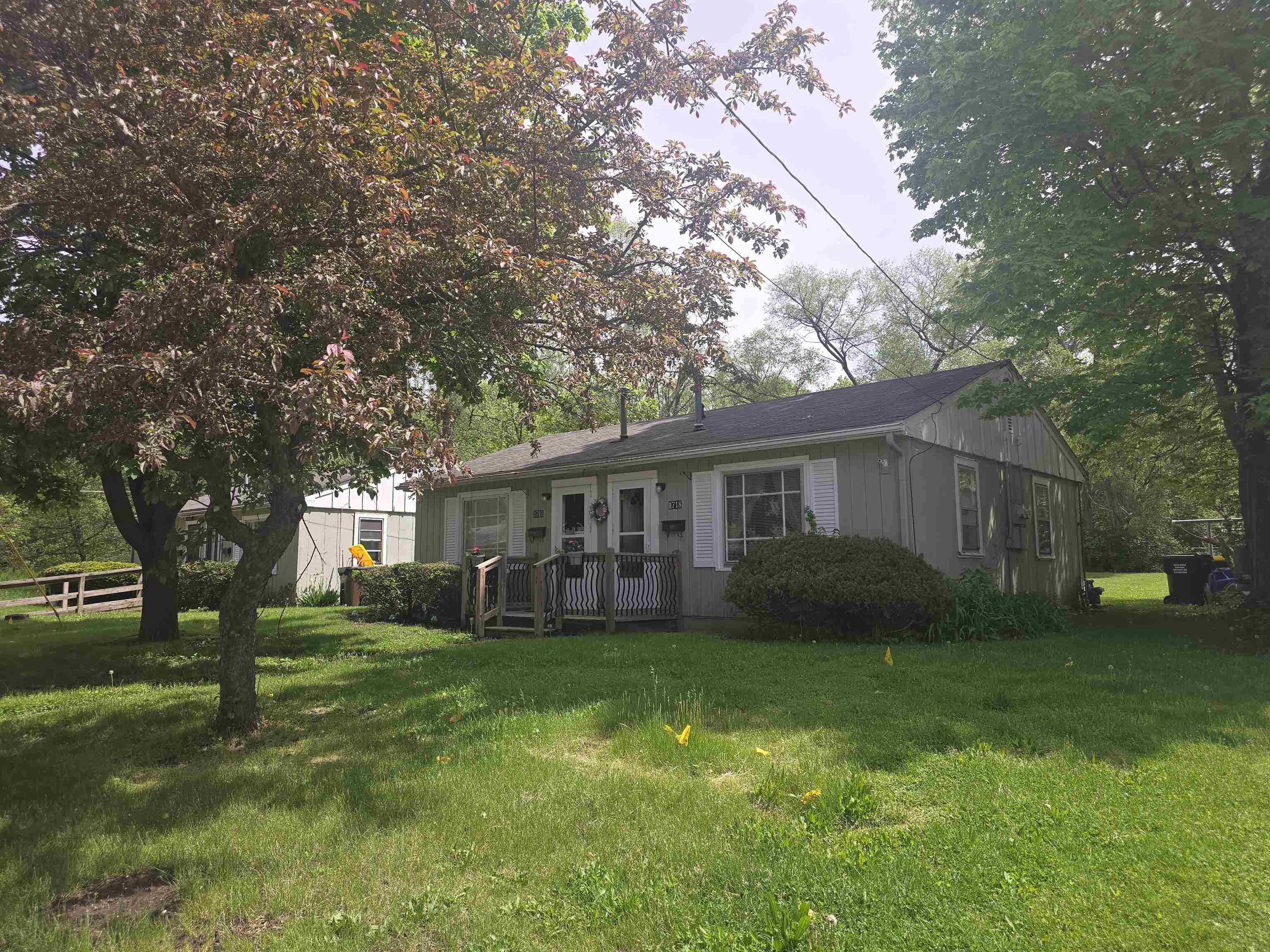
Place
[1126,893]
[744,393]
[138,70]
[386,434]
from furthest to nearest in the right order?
[744,393]
[138,70]
[386,434]
[1126,893]

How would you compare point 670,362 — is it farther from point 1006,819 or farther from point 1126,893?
point 1126,893

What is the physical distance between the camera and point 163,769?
5.25 m

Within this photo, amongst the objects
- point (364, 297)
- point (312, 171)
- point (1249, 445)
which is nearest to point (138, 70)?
point (312, 171)

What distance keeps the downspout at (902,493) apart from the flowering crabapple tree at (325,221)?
4.28m

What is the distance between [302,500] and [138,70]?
3623 mm

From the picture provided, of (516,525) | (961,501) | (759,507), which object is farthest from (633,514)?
(961,501)

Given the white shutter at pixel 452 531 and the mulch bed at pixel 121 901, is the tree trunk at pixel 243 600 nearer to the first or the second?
the mulch bed at pixel 121 901

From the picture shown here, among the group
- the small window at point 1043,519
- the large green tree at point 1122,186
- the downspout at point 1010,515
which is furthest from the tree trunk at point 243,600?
the small window at point 1043,519

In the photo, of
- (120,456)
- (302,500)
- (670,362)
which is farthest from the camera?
(670,362)

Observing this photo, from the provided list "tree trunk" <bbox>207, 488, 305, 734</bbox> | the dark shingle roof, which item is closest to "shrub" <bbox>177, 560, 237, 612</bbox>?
the dark shingle roof

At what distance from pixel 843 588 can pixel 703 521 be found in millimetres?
3708

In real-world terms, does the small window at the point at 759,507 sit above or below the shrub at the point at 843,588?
above

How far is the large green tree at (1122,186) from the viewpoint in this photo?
30.4 feet

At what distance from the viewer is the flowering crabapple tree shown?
458 centimetres
